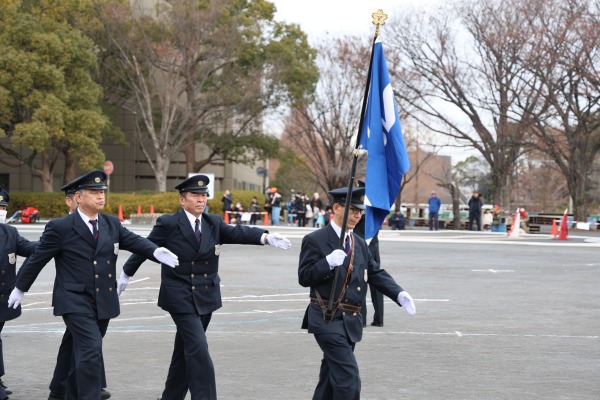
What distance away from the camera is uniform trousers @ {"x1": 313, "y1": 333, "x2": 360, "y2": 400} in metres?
5.89

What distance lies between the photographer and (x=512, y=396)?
25.1 ft

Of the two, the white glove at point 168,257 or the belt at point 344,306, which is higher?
the white glove at point 168,257

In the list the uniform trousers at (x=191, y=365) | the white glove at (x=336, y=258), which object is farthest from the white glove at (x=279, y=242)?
the white glove at (x=336, y=258)

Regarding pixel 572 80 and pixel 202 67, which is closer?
pixel 572 80

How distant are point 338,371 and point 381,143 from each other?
202cm

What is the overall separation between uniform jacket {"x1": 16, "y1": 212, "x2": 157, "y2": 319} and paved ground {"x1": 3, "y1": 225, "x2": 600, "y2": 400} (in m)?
1.06

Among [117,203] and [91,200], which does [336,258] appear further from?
[117,203]

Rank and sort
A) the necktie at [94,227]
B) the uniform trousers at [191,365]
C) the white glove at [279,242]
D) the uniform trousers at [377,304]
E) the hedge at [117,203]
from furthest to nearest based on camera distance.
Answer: the hedge at [117,203] < the uniform trousers at [377,304] < the necktie at [94,227] < the white glove at [279,242] < the uniform trousers at [191,365]

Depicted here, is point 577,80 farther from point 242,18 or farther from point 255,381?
point 255,381

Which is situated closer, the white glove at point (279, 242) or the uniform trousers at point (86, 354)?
the uniform trousers at point (86, 354)

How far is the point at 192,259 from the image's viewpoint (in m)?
7.13

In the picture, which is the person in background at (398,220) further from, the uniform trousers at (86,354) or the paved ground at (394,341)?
the uniform trousers at (86,354)

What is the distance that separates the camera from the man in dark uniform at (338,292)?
236 inches

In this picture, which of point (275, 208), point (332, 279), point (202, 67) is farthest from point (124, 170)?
point (332, 279)
